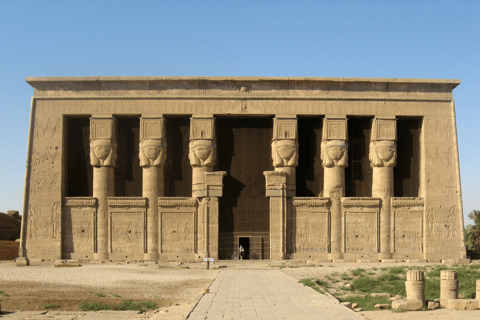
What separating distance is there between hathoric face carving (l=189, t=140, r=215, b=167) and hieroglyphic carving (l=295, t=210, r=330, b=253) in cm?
525

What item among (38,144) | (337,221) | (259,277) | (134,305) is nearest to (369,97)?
(337,221)

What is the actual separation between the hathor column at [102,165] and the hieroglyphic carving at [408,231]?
14.7 m

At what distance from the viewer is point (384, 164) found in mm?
30500

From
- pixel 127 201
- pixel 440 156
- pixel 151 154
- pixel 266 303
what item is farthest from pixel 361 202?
pixel 266 303

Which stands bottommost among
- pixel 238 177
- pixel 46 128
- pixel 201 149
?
pixel 238 177

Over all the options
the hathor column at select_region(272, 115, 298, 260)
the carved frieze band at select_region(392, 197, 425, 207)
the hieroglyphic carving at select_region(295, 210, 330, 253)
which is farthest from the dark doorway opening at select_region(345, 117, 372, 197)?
the hathor column at select_region(272, 115, 298, 260)

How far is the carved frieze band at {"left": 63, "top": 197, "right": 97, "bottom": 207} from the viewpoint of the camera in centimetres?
3005

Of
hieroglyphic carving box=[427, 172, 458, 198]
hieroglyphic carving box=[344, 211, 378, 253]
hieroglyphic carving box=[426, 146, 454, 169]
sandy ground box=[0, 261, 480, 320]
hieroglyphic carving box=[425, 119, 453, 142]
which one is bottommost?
sandy ground box=[0, 261, 480, 320]

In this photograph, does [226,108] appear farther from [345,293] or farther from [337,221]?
[345,293]

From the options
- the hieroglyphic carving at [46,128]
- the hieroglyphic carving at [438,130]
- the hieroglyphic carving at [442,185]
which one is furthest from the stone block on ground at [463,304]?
the hieroglyphic carving at [46,128]

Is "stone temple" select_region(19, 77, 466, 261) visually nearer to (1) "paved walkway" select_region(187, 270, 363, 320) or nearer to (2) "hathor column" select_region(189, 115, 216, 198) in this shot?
(2) "hathor column" select_region(189, 115, 216, 198)

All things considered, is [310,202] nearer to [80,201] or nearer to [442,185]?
[442,185]

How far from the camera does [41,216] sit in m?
30.0

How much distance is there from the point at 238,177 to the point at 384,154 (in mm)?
7641
